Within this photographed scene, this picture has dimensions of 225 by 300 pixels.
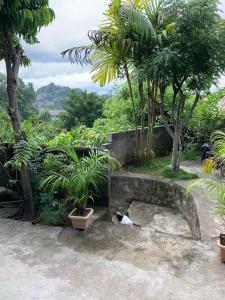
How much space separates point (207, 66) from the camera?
14.5 ft

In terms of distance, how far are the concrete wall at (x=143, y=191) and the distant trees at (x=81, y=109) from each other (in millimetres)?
13225

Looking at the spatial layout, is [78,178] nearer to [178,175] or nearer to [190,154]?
[178,175]

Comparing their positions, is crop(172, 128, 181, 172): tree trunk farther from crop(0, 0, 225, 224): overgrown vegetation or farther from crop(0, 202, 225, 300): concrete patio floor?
crop(0, 202, 225, 300): concrete patio floor

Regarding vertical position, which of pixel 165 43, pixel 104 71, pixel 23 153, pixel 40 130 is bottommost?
pixel 23 153

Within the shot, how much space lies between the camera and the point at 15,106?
380cm

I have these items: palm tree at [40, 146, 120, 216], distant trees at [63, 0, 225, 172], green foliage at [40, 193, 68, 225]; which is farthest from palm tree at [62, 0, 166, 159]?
green foliage at [40, 193, 68, 225]

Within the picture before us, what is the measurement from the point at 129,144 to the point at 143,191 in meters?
1.26

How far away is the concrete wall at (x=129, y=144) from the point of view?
18.5 ft

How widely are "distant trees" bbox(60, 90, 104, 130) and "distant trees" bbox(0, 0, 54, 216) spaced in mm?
14341

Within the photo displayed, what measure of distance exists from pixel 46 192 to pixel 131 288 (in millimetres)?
2105

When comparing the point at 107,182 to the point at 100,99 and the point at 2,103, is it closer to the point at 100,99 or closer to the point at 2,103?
the point at 2,103

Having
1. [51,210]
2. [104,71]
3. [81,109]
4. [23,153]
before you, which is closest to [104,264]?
[51,210]

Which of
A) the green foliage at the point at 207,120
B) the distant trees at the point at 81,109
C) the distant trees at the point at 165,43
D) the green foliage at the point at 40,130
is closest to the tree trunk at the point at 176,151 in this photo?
the distant trees at the point at 165,43

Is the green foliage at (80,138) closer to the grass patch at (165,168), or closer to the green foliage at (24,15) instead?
the grass patch at (165,168)
